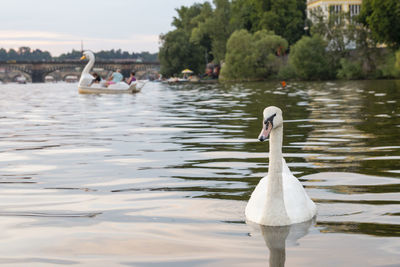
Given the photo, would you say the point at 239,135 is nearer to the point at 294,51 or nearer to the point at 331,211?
the point at 331,211

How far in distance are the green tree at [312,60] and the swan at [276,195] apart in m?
69.1

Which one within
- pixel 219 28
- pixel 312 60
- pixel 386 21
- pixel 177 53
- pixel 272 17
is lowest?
pixel 312 60

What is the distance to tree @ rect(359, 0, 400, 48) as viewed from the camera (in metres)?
68.9

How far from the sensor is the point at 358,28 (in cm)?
7669

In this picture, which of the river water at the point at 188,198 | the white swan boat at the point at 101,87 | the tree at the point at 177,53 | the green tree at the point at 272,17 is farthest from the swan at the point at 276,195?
the tree at the point at 177,53

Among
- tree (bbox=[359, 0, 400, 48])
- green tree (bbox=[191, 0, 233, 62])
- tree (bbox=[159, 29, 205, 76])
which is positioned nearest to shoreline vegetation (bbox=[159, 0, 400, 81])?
tree (bbox=[359, 0, 400, 48])

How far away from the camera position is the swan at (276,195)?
6.09 meters

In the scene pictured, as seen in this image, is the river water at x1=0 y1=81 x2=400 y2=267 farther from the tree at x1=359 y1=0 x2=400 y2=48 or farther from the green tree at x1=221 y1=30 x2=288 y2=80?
the green tree at x1=221 y1=30 x2=288 y2=80

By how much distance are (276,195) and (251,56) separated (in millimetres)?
73031

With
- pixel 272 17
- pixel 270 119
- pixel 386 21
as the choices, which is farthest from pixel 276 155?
pixel 272 17

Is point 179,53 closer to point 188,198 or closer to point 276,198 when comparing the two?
point 188,198

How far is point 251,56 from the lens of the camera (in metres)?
78.3

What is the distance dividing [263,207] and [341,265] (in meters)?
1.25

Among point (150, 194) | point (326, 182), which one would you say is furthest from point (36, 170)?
point (326, 182)
